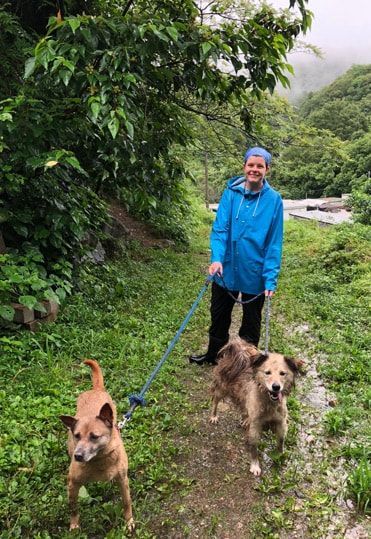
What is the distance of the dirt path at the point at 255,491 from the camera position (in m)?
2.65

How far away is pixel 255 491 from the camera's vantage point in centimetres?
296

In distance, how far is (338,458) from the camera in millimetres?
3361

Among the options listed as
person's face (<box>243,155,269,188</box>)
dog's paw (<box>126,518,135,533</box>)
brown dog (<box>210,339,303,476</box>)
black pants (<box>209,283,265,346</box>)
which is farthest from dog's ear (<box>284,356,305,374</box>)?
person's face (<box>243,155,269,188</box>)

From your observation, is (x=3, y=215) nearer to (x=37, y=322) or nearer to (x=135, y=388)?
(x=37, y=322)

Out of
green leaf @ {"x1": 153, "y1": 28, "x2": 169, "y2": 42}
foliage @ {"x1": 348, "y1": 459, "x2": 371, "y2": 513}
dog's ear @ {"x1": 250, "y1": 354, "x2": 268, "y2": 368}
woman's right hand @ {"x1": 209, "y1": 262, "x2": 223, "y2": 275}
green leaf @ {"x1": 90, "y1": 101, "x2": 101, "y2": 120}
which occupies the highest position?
green leaf @ {"x1": 153, "y1": 28, "x2": 169, "y2": 42}

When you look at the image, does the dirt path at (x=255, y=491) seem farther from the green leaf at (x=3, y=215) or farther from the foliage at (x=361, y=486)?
the green leaf at (x=3, y=215)

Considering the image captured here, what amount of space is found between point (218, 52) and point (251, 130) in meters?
3.14

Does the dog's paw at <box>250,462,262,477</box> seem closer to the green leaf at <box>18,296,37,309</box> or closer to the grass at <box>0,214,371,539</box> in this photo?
the grass at <box>0,214,371,539</box>

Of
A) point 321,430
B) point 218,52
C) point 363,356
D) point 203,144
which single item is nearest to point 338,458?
point 321,430

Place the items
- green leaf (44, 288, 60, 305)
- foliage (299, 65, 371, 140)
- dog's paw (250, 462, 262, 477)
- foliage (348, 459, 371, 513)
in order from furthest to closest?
foliage (299, 65, 371, 140)
green leaf (44, 288, 60, 305)
dog's paw (250, 462, 262, 477)
foliage (348, 459, 371, 513)

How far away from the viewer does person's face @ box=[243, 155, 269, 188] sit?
3582 mm

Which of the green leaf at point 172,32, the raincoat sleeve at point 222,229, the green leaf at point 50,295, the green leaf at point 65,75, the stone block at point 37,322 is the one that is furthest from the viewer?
the stone block at point 37,322

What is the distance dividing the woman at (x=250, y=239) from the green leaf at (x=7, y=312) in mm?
2129

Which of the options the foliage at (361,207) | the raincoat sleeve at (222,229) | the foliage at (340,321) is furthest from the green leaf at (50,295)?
the foliage at (361,207)
